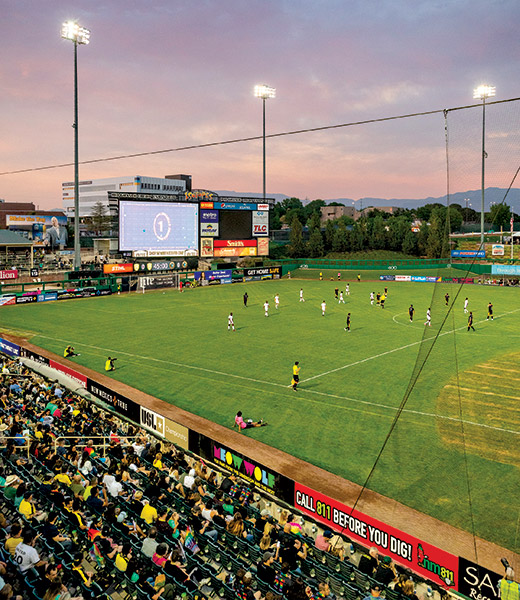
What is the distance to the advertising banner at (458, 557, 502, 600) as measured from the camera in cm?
771

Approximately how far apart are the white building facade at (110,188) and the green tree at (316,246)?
90.9m

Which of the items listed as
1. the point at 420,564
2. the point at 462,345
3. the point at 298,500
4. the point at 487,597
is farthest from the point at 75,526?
the point at 462,345

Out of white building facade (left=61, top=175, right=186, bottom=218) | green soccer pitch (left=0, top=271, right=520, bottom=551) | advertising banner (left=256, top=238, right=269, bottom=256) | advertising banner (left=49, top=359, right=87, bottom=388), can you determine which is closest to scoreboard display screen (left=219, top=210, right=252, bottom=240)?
advertising banner (left=256, top=238, right=269, bottom=256)

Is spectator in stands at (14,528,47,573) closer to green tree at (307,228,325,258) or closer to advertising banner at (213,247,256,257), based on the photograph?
advertising banner at (213,247,256,257)

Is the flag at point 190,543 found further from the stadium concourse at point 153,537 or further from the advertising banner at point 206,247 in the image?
the advertising banner at point 206,247

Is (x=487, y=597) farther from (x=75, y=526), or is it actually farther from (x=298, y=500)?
(x=75, y=526)

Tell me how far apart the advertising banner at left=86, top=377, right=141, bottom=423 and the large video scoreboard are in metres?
44.8

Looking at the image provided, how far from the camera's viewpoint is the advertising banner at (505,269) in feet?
224

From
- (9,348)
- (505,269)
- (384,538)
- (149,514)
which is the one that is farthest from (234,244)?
(384,538)

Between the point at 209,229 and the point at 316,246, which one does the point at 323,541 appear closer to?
the point at 209,229

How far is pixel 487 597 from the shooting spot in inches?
309

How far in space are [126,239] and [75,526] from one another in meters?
56.0

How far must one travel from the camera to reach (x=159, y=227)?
6494 cm

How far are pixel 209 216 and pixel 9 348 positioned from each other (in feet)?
149
